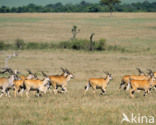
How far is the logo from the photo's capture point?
42.4 ft

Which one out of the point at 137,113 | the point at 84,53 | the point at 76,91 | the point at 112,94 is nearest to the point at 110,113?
the point at 137,113

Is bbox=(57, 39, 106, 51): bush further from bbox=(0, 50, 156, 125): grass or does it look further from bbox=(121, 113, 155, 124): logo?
bbox=(121, 113, 155, 124): logo

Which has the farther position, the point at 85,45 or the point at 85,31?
the point at 85,31

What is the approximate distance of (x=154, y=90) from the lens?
65.4 ft

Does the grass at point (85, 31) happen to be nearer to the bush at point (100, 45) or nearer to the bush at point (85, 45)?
the bush at point (100, 45)

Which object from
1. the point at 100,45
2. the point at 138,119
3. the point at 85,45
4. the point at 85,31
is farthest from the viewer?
the point at 85,31

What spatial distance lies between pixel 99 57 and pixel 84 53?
13.2 feet

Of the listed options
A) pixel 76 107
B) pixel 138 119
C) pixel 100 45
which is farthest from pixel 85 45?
pixel 138 119

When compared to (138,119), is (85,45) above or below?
below

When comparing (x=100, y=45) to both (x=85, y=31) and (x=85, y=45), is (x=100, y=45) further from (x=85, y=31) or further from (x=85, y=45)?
(x=85, y=31)

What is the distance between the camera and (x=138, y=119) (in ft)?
43.3

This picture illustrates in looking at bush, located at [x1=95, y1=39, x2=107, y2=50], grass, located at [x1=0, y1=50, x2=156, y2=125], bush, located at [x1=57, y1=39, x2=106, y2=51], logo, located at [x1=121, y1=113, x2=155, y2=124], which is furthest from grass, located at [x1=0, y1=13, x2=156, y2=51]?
logo, located at [x1=121, y1=113, x2=155, y2=124]

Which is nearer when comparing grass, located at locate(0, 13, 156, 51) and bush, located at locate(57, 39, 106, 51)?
bush, located at locate(57, 39, 106, 51)

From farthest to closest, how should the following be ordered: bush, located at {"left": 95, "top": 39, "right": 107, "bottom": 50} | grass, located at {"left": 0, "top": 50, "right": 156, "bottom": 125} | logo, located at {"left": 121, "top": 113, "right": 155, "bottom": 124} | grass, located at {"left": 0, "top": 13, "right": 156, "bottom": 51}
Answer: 1. grass, located at {"left": 0, "top": 13, "right": 156, "bottom": 51}
2. bush, located at {"left": 95, "top": 39, "right": 107, "bottom": 50}
3. grass, located at {"left": 0, "top": 50, "right": 156, "bottom": 125}
4. logo, located at {"left": 121, "top": 113, "right": 155, "bottom": 124}
